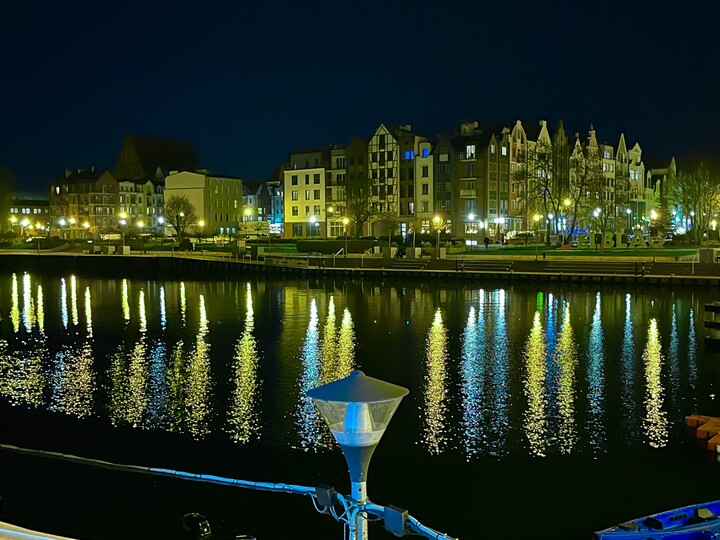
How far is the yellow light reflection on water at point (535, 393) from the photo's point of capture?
17.5 m

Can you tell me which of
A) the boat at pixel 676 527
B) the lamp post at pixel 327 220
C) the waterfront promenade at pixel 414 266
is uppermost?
the lamp post at pixel 327 220

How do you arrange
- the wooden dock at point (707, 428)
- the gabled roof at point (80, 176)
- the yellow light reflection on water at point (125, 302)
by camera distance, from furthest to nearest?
the gabled roof at point (80, 176), the yellow light reflection on water at point (125, 302), the wooden dock at point (707, 428)

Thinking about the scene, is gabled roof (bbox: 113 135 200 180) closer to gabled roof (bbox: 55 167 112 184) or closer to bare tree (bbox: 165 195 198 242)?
gabled roof (bbox: 55 167 112 184)

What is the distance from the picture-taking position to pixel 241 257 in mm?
75188

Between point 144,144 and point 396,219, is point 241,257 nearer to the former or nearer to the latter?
point 396,219

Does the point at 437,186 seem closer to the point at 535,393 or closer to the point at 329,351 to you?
the point at 329,351

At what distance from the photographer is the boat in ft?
35.0

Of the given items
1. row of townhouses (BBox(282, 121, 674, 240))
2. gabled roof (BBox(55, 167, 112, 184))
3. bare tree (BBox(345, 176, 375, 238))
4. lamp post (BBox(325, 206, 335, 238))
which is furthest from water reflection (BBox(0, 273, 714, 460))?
gabled roof (BBox(55, 167, 112, 184))

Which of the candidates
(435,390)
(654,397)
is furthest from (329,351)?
(654,397)

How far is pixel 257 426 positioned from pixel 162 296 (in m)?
37.0

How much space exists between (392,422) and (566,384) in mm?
6870

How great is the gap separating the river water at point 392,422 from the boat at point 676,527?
4.68 ft

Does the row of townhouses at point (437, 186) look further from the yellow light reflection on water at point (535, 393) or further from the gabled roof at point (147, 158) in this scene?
the yellow light reflection on water at point (535, 393)

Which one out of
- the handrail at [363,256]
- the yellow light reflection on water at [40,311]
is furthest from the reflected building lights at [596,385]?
the handrail at [363,256]
